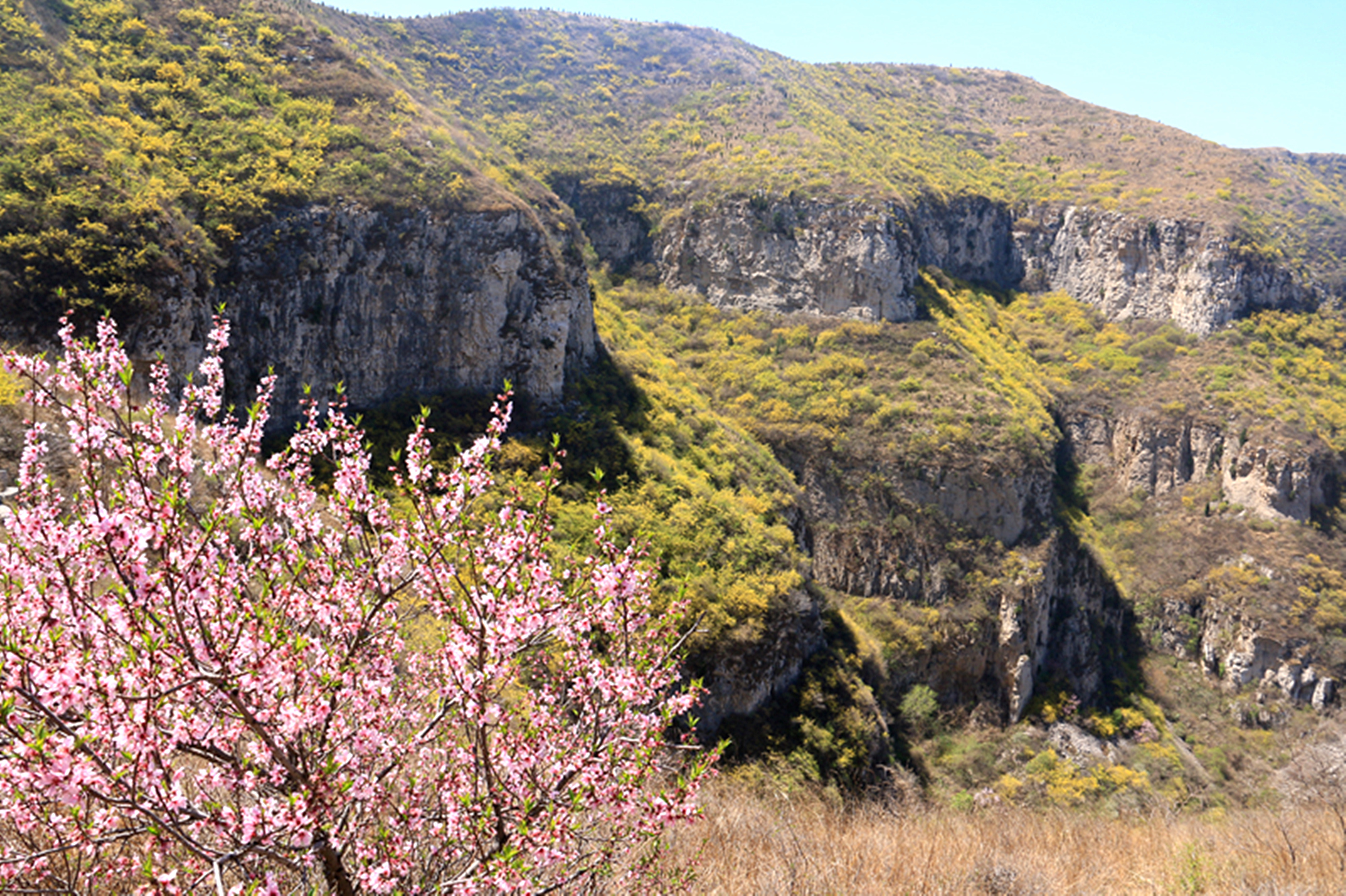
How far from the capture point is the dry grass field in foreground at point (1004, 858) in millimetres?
6777

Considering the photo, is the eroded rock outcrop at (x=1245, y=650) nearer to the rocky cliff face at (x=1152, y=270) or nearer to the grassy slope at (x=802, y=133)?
the rocky cliff face at (x=1152, y=270)

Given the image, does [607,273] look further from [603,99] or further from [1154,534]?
[1154,534]

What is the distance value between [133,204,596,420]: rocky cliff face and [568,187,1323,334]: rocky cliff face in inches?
888

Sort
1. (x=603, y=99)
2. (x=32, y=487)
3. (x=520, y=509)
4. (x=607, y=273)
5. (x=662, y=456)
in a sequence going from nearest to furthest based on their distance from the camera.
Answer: (x=32, y=487) < (x=520, y=509) < (x=662, y=456) < (x=607, y=273) < (x=603, y=99)

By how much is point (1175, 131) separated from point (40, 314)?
326ft

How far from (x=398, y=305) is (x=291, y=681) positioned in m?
28.8

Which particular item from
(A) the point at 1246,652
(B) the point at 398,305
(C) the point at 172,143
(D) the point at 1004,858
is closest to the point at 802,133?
(B) the point at 398,305

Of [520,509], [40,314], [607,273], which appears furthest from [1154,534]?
[40,314]

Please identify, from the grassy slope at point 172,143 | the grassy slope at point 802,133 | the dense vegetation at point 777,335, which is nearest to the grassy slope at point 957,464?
the dense vegetation at point 777,335

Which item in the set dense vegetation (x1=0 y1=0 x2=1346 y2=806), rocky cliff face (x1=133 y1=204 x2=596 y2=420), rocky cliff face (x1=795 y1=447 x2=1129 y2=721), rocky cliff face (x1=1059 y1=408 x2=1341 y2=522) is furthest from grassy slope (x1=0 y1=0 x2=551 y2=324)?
rocky cliff face (x1=1059 y1=408 x2=1341 y2=522)

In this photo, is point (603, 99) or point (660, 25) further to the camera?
point (660, 25)

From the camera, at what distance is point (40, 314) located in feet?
62.7

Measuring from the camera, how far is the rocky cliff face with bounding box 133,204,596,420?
86.3 ft

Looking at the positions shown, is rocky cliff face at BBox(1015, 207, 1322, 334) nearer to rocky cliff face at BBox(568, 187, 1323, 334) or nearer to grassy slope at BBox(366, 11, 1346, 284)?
rocky cliff face at BBox(568, 187, 1323, 334)
